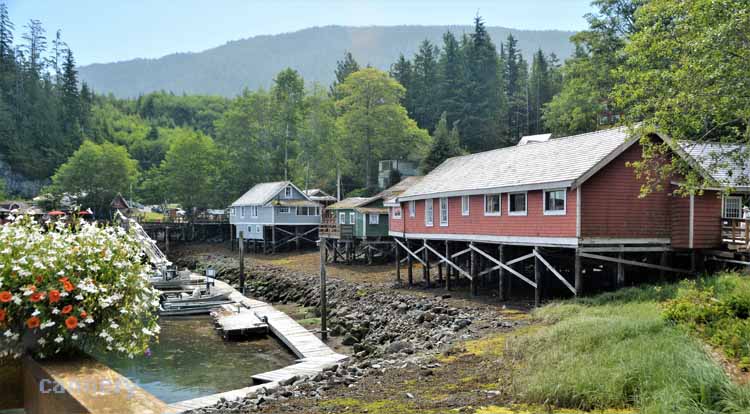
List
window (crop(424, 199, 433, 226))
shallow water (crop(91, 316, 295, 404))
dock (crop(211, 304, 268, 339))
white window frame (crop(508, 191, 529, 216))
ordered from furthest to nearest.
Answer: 1. window (crop(424, 199, 433, 226))
2. dock (crop(211, 304, 268, 339))
3. white window frame (crop(508, 191, 529, 216))
4. shallow water (crop(91, 316, 295, 404))

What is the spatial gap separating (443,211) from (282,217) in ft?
99.3

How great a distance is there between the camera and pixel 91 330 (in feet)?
22.6

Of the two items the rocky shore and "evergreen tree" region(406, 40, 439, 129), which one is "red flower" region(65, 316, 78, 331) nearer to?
the rocky shore

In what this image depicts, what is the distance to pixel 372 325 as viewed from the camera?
2303 centimetres

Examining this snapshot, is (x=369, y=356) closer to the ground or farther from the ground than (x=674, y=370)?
closer to the ground

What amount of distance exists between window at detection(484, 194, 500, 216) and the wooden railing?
809cm

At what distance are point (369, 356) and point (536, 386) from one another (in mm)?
9001

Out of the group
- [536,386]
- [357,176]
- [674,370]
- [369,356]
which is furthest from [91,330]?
[357,176]

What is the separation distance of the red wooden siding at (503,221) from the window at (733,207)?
6.22 m

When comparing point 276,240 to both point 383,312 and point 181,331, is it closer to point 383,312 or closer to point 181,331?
point 181,331

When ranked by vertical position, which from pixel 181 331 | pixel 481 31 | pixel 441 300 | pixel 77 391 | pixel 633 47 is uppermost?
pixel 481 31

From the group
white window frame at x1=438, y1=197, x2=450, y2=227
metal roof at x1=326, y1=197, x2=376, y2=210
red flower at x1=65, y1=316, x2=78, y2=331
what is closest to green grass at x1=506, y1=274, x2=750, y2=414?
red flower at x1=65, y1=316, x2=78, y2=331

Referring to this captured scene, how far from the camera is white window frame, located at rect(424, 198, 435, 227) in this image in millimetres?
29188

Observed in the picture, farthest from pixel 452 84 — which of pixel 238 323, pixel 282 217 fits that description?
pixel 238 323
